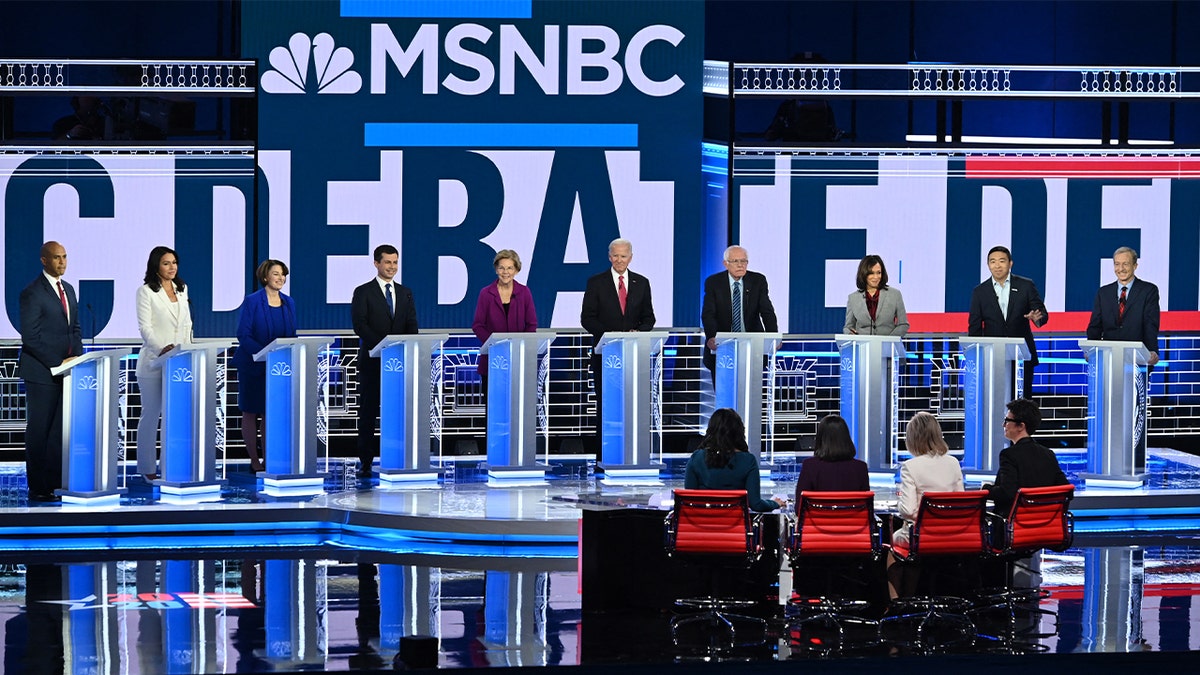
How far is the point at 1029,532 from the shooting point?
7980 millimetres

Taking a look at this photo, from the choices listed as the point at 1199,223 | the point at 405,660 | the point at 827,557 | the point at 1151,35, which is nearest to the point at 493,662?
the point at 405,660

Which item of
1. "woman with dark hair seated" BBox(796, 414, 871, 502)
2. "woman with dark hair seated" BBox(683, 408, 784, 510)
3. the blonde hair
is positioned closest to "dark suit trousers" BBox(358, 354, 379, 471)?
"woman with dark hair seated" BBox(683, 408, 784, 510)

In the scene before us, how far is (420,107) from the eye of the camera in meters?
12.5

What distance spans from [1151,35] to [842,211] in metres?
3.85

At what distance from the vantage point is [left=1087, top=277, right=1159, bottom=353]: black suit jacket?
10930 mm

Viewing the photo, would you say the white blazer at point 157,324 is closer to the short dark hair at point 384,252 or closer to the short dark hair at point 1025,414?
the short dark hair at point 384,252

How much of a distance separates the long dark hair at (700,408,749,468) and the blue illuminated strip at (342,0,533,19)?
5.36 metres

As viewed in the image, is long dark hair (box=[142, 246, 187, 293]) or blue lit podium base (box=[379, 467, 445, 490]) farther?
blue lit podium base (box=[379, 467, 445, 490])

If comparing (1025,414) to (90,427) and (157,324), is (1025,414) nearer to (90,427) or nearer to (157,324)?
(157,324)

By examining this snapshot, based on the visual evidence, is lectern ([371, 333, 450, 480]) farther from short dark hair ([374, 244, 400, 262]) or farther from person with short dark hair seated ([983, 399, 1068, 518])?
person with short dark hair seated ([983, 399, 1068, 518])

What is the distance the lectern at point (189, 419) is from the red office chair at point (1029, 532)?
Answer: 436 centimetres

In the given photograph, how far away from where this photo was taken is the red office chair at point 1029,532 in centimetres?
794

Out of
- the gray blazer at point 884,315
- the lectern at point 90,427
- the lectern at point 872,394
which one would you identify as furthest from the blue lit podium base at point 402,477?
the gray blazer at point 884,315

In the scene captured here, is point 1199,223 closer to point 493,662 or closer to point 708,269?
point 708,269
